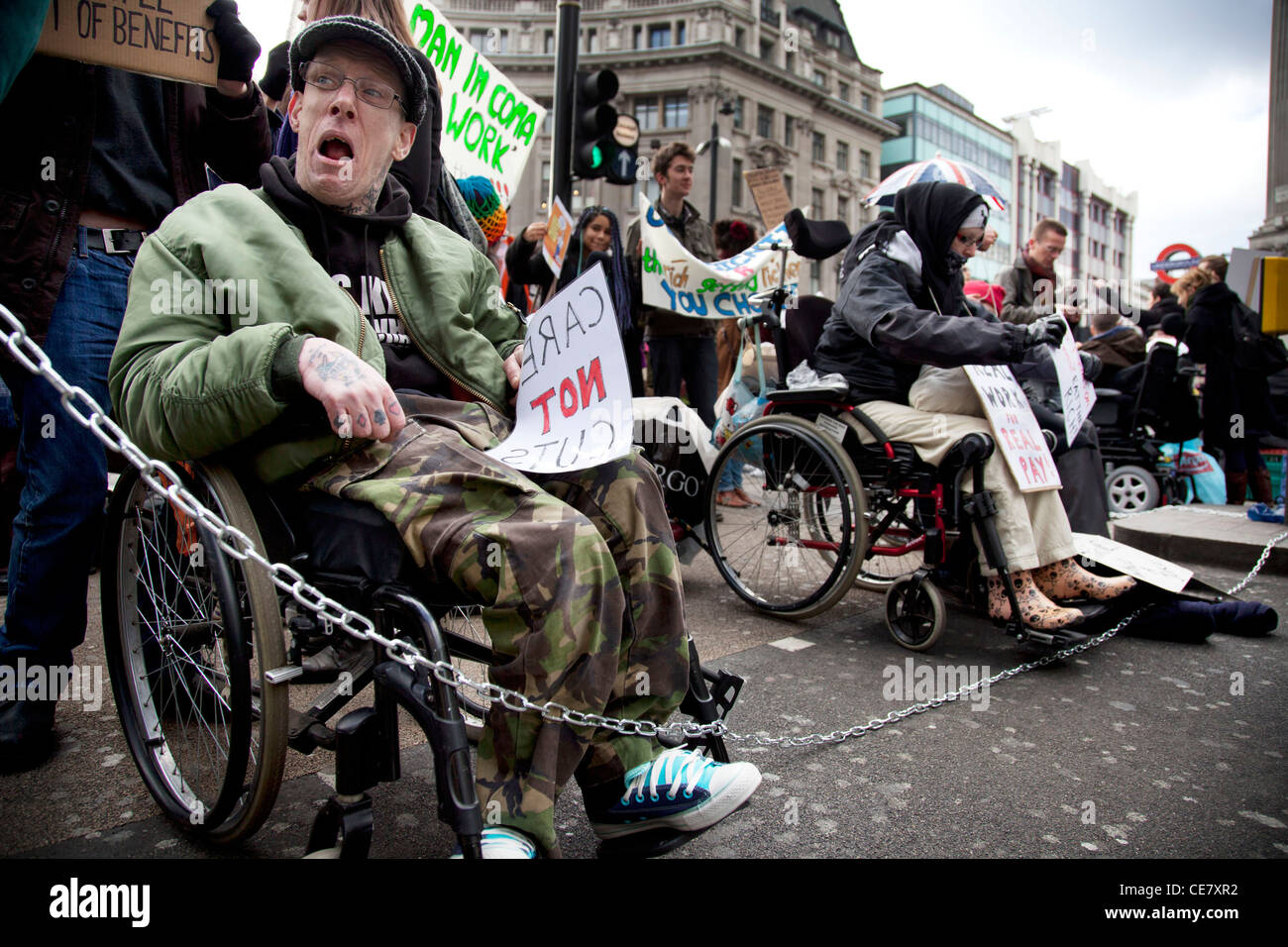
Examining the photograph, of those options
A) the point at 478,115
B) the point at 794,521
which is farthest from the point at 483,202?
the point at 794,521

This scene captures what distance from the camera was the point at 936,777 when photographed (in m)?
2.11

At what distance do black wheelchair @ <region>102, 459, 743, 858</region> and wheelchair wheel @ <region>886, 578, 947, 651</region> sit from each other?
1.51 metres

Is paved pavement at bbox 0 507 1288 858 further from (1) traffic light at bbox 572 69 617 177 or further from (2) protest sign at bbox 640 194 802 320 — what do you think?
(1) traffic light at bbox 572 69 617 177

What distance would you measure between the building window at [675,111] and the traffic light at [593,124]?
44441mm

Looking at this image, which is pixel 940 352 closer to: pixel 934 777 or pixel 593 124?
pixel 934 777

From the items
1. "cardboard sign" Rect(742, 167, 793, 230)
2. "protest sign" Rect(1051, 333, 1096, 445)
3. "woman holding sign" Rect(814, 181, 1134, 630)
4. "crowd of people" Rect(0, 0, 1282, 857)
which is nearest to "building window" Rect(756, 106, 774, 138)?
"cardboard sign" Rect(742, 167, 793, 230)

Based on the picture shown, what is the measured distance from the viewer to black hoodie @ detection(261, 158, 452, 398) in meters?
1.87

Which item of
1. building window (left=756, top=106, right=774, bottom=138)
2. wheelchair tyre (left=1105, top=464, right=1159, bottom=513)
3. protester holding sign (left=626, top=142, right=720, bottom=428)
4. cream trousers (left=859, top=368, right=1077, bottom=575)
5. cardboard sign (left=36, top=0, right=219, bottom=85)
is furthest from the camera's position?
building window (left=756, top=106, right=774, bottom=138)

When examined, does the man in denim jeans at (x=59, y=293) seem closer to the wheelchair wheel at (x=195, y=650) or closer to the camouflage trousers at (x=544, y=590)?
the wheelchair wheel at (x=195, y=650)

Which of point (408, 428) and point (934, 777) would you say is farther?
point (934, 777)

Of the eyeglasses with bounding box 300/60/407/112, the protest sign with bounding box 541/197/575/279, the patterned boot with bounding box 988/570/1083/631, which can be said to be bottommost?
the patterned boot with bounding box 988/570/1083/631

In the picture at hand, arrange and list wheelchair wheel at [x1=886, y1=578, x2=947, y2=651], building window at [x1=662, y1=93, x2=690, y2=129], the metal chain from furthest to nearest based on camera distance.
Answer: building window at [x1=662, y1=93, x2=690, y2=129] < wheelchair wheel at [x1=886, y1=578, x2=947, y2=651] < the metal chain

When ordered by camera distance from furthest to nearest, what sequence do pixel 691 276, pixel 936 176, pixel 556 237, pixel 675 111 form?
pixel 675 111, pixel 936 176, pixel 691 276, pixel 556 237

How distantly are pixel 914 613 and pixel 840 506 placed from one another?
533 millimetres
